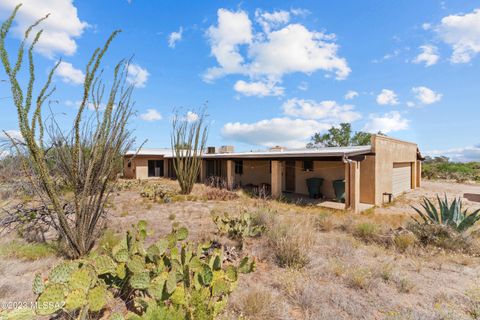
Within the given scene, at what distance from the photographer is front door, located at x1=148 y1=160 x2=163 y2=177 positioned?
81.9 feet

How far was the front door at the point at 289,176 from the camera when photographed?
15.3 meters

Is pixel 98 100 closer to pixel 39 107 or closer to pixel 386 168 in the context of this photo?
pixel 39 107

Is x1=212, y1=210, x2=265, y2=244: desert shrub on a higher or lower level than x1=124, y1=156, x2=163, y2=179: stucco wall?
lower

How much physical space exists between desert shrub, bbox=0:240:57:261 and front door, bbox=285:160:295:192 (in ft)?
42.1

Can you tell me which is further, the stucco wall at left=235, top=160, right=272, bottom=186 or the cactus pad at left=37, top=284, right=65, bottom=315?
the stucco wall at left=235, top=160, right=272, bottom=186

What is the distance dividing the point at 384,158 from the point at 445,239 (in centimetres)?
708

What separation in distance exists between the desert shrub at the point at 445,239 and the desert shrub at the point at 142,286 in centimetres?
496

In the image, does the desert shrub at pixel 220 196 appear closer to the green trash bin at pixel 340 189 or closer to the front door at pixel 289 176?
the front door at pixel 289 176

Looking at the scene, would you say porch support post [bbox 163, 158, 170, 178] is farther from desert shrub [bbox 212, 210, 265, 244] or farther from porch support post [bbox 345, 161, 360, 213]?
desert shrub [bbox 212, 210, 265, 244]

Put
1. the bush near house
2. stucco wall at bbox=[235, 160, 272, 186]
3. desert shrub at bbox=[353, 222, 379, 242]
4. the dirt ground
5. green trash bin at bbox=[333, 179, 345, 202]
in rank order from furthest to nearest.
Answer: the bush near house
stucco wall at bbox=[235, 160, 272, 186]
green trash bin at bbox=[333, 179, 345, 202]
desert shrub at bbox=[353, 222, 379, 242]
the dirt ground

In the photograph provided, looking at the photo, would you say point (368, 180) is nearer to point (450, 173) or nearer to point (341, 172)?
point (341, 172)

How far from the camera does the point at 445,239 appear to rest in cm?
546

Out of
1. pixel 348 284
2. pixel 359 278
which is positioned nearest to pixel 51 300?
pixel 348 284

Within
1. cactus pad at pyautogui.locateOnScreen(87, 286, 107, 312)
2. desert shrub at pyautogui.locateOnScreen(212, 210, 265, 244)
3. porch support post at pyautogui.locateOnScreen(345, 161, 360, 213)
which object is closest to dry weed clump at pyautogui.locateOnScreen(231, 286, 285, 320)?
cactus pad at pyautogui.locateOnScreen(87, 286, 107, 312)
